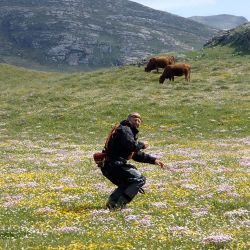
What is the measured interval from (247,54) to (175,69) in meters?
31.7

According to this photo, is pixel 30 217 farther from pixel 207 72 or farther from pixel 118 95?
pixel 207 72

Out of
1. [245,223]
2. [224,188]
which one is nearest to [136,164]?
[224,188]

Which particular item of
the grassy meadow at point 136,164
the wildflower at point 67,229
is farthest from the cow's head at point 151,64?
the wildflower at point 67,229

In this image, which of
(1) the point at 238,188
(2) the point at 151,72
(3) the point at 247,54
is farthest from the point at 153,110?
(3) the point at 247,54

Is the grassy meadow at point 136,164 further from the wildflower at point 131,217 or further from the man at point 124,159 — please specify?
the man at point 124,159

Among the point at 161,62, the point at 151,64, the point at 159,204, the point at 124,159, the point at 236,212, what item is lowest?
the point at 159,204

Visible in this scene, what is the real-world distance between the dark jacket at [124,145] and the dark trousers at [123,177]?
0.88 feet

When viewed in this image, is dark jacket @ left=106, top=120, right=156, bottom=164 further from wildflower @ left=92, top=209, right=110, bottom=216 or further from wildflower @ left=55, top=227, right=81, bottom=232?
wildflower @ left=55, top=227, right=81, bottom=232

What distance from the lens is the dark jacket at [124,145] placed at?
14.3 meters

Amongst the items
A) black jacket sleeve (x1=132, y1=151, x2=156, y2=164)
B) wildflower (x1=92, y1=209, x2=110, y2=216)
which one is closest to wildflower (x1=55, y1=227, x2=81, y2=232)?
wildflower (x1=92, y1=209, x2=110, y2=216)

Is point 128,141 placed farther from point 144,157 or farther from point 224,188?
point 224,188

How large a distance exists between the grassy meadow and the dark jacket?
1.80 m

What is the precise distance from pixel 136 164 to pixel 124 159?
12498 millimetres

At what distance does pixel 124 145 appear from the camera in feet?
47.1
